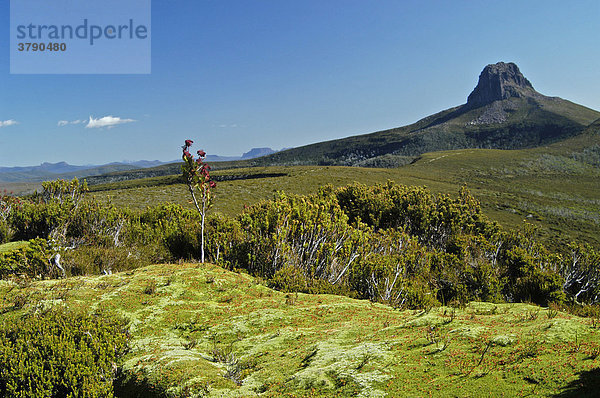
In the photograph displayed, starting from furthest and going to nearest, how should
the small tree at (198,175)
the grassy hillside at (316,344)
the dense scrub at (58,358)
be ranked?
A: 1. the small tree at (198,175)
2. the dense scrub at (58,358)
3. the grassy hillside at (316,344)

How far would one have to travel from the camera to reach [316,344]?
5426 millimetres

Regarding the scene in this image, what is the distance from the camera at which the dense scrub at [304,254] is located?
1035 cm

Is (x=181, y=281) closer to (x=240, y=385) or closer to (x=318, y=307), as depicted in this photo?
(x=318, y=307)

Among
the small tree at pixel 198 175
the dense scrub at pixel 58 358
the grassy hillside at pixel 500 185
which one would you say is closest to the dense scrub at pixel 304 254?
the small tree at pixel 198 175

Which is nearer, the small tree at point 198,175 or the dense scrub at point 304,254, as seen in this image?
the dense scrub at point 304,254

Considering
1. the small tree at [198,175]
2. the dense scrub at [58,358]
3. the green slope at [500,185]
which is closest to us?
the dense scrub at [58,358]

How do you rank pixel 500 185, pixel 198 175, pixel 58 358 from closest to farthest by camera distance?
pixel 58 358 → pixel 198 175 → pixel 500 185

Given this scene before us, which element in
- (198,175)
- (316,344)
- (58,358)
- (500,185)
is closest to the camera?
(58,358)

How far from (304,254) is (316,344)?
21.8 ft

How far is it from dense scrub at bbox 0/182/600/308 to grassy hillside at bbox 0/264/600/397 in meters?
2.20

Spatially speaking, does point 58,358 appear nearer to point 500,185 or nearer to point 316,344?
point 316,344

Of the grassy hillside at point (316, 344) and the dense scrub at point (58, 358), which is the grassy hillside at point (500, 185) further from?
the dense scrub at point (58, 358)

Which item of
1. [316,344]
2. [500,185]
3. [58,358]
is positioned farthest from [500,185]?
[58,358]

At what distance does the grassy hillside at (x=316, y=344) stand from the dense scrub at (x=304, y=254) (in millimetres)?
2196
